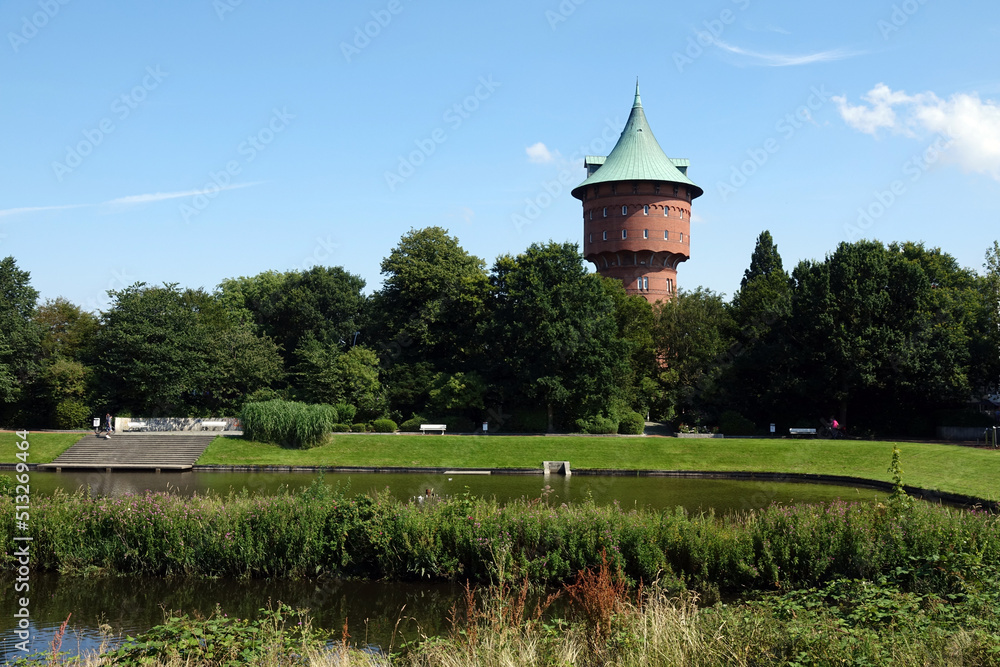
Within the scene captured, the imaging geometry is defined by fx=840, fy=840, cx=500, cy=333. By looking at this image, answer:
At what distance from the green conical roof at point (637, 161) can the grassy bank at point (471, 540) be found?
50266mm

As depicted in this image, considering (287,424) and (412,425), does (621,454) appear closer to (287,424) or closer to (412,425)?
(412,425)

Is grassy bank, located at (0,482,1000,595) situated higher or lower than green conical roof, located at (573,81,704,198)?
lower

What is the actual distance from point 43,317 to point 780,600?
61.5 m

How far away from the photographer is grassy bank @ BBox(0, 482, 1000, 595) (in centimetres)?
1399

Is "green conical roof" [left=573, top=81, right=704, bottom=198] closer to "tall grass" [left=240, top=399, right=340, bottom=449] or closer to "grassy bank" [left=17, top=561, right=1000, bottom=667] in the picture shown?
"tall grass" [left=240, top=399, right=340, bottom=449]

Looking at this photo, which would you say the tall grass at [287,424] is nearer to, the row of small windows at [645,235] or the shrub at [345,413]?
the shrub at [345,413]

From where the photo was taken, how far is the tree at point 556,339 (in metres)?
45.2

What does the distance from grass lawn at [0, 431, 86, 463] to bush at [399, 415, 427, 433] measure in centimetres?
1616

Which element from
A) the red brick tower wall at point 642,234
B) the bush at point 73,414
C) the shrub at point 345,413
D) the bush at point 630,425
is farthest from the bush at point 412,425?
the red brick tower wall at point 642,234

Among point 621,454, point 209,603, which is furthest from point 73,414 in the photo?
point 209,603

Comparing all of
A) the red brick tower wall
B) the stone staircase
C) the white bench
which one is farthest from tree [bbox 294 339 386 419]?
the red brick tower wall

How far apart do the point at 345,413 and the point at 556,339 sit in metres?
12.5

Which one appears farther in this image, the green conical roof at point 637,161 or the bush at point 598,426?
the green conical roof at point 637,161

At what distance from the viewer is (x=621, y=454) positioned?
3750cm
